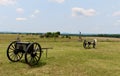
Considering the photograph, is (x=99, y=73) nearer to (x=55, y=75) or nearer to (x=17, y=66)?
(x=55, y=75)

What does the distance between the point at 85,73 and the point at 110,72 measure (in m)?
1.64

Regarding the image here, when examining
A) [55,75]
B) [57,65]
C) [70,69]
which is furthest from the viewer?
[57,65]

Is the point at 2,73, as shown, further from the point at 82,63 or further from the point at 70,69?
the point at 82,63

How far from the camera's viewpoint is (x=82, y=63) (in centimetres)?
1703

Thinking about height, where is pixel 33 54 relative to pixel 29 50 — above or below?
below

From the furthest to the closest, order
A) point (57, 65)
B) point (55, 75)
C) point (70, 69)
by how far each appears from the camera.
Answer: point (57, 65) → point (70, 69) → point (55, 75)

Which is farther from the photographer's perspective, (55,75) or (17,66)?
(17,66)

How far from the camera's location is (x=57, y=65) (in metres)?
16.0

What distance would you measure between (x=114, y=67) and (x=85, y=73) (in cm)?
289

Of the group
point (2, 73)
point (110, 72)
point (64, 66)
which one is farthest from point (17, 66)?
point (110, 72)

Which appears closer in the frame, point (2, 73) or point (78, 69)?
point (2, 73)

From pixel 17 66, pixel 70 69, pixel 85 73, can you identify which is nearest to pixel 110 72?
pixel 85 73

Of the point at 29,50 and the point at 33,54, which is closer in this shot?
the point at 29,50

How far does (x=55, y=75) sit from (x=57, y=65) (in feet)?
7.89
